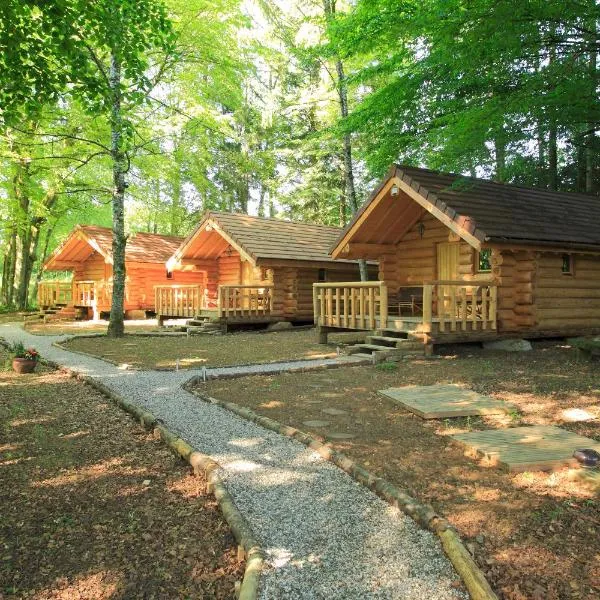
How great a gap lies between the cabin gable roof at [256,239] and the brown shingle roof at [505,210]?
4201 millimetres

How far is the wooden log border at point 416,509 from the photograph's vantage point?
270cm

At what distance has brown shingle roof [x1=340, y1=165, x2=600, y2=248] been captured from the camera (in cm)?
1139

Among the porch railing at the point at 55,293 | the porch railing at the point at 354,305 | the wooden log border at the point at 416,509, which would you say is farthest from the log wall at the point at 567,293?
the porch railing at the point at 55,293

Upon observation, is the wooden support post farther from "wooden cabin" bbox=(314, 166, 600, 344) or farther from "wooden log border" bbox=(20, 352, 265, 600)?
"wooden log border" bbox=(20, 352, 265, 600)

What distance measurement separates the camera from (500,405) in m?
6.30

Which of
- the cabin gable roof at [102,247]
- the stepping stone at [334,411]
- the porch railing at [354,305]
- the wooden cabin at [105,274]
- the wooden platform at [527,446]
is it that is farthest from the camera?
the cabin gable roof at [102,247]

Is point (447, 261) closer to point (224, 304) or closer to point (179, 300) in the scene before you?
point (224, 304)

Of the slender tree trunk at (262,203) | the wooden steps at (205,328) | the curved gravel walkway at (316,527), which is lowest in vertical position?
the curved gravel walkway at (316,527)

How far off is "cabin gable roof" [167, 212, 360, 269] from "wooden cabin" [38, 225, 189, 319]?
400cm

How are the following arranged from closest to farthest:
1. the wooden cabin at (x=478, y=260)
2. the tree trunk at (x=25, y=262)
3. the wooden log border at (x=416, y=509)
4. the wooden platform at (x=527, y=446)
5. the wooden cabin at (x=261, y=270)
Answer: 1. the wooden log border at (x=416, y=509)
2. the wooden platform at (x=527, y=446)
3. the wooden cabin at (x=478, y=260)
4. the wooden cabin at (x=261, y=270)
5. the tree trunk at (x=25, y=262)

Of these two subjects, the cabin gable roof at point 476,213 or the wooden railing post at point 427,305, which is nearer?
the wooden railing post at point 427,305

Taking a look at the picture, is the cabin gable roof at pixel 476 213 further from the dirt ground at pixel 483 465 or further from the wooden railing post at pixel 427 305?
the dirt ground at pixel 483 465

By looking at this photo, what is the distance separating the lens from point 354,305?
42.1 ft

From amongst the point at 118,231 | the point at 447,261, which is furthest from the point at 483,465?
the point at 118,231
